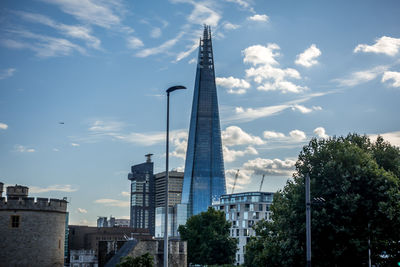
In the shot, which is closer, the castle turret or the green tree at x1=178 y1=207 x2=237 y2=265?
the castle turret

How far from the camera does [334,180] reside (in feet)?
149

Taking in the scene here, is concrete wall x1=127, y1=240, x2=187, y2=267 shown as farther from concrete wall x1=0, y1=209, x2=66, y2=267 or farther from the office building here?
the office building

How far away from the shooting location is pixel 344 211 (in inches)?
1725

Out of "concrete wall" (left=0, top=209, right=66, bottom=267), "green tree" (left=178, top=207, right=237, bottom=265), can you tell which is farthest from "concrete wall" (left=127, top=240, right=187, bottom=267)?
"green tree" (left=178, top=207, right=237, bottom=265)

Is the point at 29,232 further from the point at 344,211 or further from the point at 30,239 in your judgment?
the point at 344,211

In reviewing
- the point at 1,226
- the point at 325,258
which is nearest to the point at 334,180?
the point at 325,258

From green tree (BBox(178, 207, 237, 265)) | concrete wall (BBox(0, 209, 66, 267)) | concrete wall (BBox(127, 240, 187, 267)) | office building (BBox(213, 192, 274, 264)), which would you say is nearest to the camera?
concrete wall (BBox(127, 240, 187, 267))

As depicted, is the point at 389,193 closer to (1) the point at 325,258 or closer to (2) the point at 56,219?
(1) the point at 325,258

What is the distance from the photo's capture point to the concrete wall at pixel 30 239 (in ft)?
163

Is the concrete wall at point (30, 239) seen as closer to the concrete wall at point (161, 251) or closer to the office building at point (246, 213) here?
the concrete wall at point (161, 251)

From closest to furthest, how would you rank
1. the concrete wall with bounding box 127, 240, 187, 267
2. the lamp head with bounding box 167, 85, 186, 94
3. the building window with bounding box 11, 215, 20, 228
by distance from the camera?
1. the lamp head with bounding box 167, 85, 186, 94
2. the concrete wall with bounding box 127, 240, 187, 267
3. the building window with bounding box 11, 215, 20, 228

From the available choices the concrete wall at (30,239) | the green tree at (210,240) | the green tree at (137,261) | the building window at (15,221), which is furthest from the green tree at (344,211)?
the green tree at (210,240)

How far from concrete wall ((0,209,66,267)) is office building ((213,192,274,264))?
10193 centimetres

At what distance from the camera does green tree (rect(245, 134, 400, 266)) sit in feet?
141
